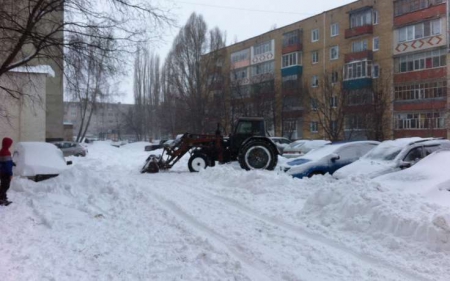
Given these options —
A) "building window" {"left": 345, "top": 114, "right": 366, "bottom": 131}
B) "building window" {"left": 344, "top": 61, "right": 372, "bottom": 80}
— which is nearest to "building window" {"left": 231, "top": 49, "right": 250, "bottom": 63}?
"building window" {"left": 344, "top": 61, "right": 372, "bottom": 80}

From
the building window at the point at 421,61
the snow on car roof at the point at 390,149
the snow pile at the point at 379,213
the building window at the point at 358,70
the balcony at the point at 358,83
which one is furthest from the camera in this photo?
the building window at the point at 358,70

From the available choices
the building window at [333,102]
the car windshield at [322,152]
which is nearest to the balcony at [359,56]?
the building window at [333,102]

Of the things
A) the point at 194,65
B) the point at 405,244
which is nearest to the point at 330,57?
the point at 194,65

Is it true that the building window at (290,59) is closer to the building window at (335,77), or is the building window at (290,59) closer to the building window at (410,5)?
the building window at (335,77)

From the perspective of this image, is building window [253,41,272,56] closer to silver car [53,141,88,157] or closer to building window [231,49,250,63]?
building window [231,49,250,63]

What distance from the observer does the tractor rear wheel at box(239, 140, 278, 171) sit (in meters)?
17.5

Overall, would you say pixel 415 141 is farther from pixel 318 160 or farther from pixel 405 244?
pixel 405 244

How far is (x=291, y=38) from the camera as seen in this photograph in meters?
55.2

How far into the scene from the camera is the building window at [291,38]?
54.4 metres

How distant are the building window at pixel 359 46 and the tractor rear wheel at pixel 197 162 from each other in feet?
111

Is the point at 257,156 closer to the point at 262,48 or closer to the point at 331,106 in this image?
the point at 331,106

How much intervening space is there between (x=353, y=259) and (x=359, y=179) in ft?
11.2

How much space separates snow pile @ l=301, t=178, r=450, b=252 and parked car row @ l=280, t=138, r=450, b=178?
269cm

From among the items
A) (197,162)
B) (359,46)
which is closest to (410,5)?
(359,46)
